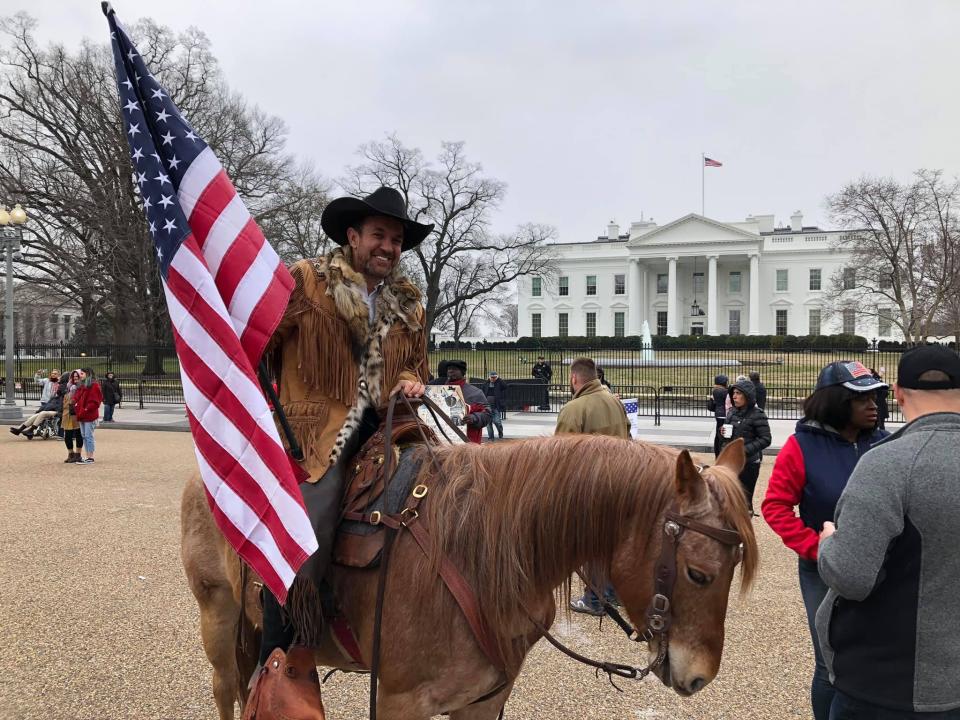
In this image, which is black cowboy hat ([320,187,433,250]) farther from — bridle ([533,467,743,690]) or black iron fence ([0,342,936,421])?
black iron fence ([0,342,936,421])

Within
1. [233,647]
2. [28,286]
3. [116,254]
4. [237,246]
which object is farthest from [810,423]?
[28,286]

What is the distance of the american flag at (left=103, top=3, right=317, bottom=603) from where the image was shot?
2.28 metres

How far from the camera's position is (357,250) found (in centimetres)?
286

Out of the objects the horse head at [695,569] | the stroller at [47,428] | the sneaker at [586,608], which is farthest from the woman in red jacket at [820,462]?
the stroller at [47,428]

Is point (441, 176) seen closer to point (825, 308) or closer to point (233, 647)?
point (825, 308)

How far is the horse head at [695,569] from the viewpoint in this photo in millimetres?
2025

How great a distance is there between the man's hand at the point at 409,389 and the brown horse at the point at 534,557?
1.12ft

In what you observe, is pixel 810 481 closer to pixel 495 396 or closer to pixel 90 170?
pixel 495 396

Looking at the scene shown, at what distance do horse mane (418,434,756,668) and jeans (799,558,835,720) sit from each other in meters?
1.43

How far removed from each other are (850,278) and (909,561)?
165 feet

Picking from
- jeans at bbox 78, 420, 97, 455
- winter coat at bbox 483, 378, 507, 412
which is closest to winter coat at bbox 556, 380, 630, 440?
winter coat at bbox 483, 378, 507, 412

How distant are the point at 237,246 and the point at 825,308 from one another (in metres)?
53.5

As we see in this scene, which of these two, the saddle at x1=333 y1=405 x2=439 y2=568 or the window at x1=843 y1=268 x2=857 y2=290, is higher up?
the window at x1=843 y1=268 x2=857 y2=290

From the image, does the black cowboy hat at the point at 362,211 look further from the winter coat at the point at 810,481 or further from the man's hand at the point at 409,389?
the winter coat at the point at 810,481
